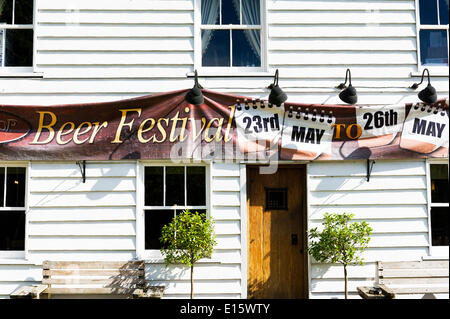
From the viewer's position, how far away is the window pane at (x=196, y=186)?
687 centimetres

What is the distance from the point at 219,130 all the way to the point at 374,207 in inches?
Answer: 105

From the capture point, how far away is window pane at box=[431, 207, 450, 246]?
6910mm

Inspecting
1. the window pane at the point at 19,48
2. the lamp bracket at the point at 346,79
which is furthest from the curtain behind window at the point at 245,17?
the window pane at the point at 19,48

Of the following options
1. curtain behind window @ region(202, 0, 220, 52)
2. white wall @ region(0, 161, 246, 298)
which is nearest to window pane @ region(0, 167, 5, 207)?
white wall @ region(0, 161, 246, 298)

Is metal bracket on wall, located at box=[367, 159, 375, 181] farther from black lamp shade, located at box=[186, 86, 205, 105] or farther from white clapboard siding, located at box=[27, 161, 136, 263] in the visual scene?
white clapboard siding, located at box=[27, 161, 136, 263]

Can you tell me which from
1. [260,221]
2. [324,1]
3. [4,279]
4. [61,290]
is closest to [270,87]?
[324,1]

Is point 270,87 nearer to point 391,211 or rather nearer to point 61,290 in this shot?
point 391,211

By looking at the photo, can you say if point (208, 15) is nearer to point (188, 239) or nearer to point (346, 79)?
point (346, 79)

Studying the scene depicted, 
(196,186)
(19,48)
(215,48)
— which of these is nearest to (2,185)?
(19,48)

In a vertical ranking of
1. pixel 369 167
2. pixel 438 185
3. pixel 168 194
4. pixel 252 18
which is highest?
pixel 252 18

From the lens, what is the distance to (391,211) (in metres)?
6.76

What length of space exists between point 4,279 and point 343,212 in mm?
5212

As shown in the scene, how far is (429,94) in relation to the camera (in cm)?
647

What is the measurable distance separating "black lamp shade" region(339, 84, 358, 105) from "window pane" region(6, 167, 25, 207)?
5.05 m
